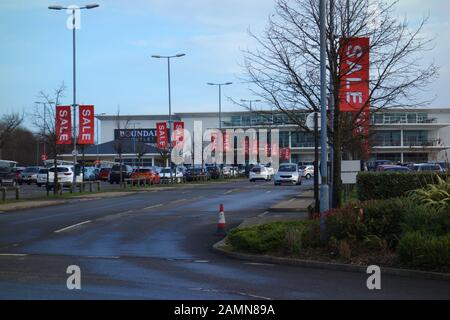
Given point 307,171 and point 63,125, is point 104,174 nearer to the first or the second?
point 307,171

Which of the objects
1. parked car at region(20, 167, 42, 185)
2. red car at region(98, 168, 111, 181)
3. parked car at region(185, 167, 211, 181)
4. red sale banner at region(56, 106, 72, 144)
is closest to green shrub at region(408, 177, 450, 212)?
red sale banner at region(56, 106, 72, 144)

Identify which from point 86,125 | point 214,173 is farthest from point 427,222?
point 214,173

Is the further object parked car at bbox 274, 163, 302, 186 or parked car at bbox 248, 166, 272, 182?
parked car at bbox 248, 166, 272, 182

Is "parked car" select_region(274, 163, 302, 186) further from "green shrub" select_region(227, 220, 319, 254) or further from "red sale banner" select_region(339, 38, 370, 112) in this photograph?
"green shrub" select_region(227, 220, 319, 254)

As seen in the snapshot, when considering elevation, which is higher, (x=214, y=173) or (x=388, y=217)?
(x=388, y=217)

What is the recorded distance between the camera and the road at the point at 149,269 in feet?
31.5

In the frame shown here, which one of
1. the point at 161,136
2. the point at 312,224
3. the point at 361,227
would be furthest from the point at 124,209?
the point at 161,136

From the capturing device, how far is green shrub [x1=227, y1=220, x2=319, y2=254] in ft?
44.9

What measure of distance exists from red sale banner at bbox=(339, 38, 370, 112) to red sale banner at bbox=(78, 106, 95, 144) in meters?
24.4

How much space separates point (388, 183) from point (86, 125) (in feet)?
84.5

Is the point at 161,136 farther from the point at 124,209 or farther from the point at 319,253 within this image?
the point at 319,253

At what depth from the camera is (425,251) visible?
443 inches
